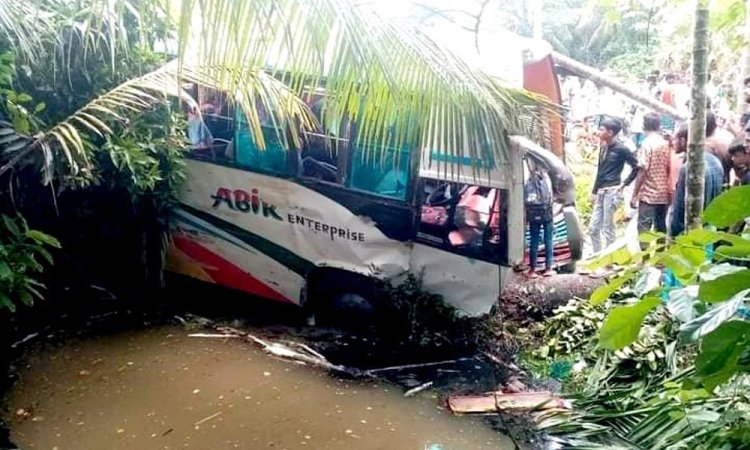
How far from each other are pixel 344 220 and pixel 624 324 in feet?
13.1

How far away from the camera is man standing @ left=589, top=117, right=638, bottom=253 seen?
6.81 meters

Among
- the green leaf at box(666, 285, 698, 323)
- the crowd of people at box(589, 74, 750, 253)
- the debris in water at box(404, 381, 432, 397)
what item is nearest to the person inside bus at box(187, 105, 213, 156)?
the debris in water at box(404, 381, 432, 397)

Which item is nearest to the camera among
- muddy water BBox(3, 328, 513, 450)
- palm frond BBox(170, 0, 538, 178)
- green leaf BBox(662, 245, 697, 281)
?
green leaf BBox(662, 245, 697, 281)

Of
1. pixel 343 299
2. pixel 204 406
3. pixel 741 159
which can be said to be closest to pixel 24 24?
pixel 204 406

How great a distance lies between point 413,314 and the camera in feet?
18.5

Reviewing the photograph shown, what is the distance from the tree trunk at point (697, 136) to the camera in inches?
174

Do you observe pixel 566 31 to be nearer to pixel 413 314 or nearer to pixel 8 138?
pixel 413 314

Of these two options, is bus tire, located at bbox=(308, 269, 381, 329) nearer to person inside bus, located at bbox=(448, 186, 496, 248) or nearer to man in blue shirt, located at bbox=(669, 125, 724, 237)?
person inside bus, located at bbox=(448, 186, 496, 248)

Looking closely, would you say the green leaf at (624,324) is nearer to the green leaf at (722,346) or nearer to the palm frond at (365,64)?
the green leaf at (722,346)

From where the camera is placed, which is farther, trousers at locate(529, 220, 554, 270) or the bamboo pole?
the bamboo pole

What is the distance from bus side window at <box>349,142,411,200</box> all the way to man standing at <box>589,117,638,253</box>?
8.24 ft

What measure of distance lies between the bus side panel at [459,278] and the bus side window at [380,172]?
48cm

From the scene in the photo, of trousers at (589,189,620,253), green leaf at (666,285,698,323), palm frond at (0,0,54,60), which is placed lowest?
trousers at (589,189,620,253)

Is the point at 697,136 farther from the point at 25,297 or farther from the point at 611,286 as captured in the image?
the point at 25,297
